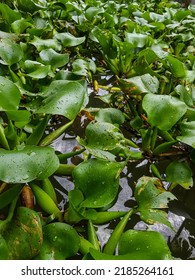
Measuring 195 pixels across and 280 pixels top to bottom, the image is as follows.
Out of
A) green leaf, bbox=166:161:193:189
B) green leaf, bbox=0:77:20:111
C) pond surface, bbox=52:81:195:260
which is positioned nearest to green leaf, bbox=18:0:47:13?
pond surface, bbox=52:81:195:260

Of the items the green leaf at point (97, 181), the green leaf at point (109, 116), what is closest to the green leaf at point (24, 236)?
the green leaf at point (97, 181)

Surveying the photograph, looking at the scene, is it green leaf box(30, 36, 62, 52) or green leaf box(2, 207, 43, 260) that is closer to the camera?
green leaf box(2, 207, 43, 260)

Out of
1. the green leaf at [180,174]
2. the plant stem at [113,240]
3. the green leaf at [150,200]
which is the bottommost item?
the green leaf at [180,174]

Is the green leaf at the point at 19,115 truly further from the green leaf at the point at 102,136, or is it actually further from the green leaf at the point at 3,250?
the green leaf at the point at 3,250

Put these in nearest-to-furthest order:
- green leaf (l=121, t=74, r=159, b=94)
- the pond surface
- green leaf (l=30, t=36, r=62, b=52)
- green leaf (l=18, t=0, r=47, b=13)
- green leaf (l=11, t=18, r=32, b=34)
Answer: the pond surface → green leaf (l=121, t=74, r=159, b=94) → green leaf (l=30, t=36, r=62, b=52) → green leaf (l=11, t=18, r=32, b=34) → green leaf (l=18, t=0, r=47, b=13)

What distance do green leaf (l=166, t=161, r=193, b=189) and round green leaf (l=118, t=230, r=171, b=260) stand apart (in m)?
0.28

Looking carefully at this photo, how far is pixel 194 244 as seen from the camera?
2.76ft

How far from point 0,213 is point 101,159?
275 millimetres

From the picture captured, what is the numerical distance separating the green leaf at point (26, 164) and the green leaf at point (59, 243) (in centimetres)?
12

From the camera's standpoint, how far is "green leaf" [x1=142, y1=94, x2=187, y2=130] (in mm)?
914

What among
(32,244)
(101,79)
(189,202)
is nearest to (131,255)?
(32,244)

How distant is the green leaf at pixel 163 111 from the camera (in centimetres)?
91

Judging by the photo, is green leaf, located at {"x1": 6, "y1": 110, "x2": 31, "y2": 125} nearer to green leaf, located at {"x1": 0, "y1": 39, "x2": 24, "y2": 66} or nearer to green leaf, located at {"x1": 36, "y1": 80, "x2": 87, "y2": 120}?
green leaf, located at {"x1": 36, "y1": 80, "x2": 87, "y2": 120}

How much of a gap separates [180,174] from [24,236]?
19.1 inches
